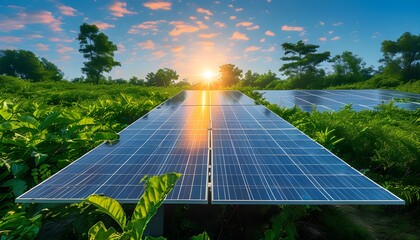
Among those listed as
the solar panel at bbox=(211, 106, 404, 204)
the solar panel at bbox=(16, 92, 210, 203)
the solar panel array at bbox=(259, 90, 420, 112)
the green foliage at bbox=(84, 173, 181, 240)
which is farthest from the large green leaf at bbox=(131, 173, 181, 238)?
the solar panel array at bbox=(259, 90, 420, 112)

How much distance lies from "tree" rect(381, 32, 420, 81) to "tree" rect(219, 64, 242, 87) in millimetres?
44880

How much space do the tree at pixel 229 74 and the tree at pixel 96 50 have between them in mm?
41762

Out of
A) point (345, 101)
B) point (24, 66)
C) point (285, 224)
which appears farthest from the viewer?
point (24, 66)

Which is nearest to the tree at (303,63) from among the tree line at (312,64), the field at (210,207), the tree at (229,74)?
the tree line at (312,64)

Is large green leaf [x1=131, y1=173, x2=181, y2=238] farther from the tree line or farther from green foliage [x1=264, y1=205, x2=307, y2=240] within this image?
the tree line

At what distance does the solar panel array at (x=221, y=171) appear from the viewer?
3.45 meters

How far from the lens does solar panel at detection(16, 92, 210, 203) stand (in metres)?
3.47

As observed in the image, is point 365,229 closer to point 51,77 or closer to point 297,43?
point 297,43

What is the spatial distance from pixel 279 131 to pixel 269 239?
375 cm

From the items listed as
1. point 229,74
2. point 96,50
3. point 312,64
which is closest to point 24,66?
point 96,50

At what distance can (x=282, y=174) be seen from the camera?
420 centimetres

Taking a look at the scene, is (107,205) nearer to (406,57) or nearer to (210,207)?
(210,207)

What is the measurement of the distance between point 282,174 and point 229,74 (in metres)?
87.3

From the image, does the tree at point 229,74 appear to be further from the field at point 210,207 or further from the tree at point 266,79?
the field at point 210,207
